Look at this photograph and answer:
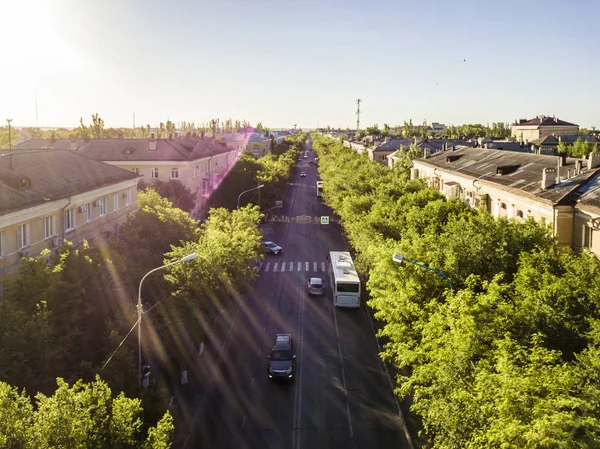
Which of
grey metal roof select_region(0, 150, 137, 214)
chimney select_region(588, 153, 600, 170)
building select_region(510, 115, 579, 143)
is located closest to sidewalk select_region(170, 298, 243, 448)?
grey metal roof select_region(0, 150, 137, 214)

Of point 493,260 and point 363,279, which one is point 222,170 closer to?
point 363,279

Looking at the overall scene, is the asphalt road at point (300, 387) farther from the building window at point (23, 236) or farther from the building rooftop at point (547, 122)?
the building rooftop at point (547, 122)

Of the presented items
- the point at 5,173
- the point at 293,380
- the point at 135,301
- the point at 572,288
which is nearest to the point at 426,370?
the point at 572,288

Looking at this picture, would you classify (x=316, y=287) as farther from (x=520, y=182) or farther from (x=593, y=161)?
(x=593, y=161)

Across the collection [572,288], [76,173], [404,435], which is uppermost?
[76,173]

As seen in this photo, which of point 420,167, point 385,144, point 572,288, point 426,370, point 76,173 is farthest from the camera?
point 385,144

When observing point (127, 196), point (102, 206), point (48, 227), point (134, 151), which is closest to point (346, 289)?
point (102, 206)

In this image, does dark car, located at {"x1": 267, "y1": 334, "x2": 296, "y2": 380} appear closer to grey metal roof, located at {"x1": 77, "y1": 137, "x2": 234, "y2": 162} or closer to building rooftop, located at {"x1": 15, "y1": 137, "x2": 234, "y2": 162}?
grey metal roof, located at {"x1": 77, "y1": 137, "x2": 234, "y2": 162}
